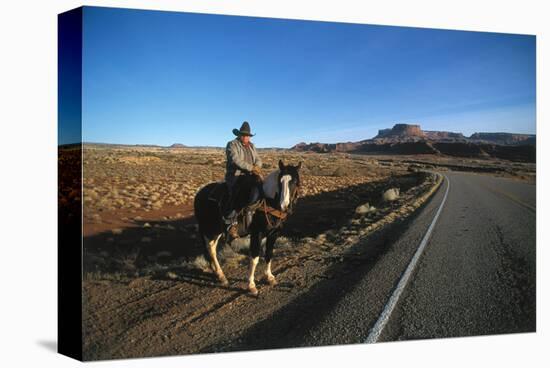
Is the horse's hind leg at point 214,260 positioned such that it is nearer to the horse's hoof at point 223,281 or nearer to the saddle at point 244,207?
the horse's hoof at point 223,281

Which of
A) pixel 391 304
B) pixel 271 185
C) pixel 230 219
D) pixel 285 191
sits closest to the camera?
pixel 285 191

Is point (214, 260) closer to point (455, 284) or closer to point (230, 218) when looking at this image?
point (230, 218)

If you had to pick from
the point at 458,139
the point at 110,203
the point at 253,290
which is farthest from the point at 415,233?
the point at 110,203

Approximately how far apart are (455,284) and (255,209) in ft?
11.2

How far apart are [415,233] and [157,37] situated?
6.32 meters

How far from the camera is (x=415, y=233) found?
981 cm

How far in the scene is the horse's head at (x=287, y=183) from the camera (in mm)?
6448

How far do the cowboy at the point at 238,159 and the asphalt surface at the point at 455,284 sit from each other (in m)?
1.89

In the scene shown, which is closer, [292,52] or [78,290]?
[78,290]

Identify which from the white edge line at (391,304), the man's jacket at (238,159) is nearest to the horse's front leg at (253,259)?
the man's jacket at (238,159)

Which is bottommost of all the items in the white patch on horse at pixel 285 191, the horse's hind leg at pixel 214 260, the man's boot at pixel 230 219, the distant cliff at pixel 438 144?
the horse's hind leg at pixel 214 260

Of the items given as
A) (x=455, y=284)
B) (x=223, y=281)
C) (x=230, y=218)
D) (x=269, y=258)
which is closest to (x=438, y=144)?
(x=455, y=284)

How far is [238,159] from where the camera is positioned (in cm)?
689

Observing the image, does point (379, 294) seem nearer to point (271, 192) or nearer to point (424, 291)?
point (424, 291)
